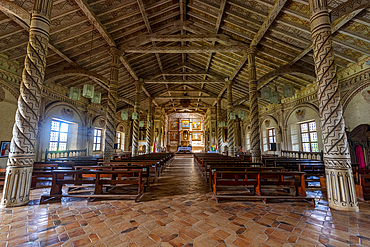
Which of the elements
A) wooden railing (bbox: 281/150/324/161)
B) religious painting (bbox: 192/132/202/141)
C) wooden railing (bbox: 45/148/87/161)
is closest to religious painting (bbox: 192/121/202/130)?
religious painting (bbox: 192/132/202/141)

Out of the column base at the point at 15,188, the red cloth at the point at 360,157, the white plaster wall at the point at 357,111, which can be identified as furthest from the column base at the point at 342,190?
the column base at the point at 15,188

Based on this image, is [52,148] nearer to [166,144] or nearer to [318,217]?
[318,217]

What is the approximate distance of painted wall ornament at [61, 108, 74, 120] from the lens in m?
10.4

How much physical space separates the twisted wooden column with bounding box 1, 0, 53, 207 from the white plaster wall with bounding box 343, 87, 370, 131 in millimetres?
10823

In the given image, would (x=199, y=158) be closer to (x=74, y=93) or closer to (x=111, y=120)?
(x=111, y=120)

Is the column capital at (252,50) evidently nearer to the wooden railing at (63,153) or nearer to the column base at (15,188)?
the column base at (15,188)

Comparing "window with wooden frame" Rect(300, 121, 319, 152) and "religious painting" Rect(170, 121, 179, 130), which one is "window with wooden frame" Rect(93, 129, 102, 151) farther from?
"window with wooden frame" Rect(300, 121, 319, 152)

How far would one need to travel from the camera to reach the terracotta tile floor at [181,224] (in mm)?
2061

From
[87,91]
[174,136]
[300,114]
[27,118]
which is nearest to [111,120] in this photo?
[87,91]

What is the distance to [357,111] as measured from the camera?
691cm

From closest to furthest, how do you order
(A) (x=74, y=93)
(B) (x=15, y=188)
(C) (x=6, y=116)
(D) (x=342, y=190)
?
(D) (x=342, y=190)
(B) (x=15, y=188)
(C) (x=6, y=116)
(A) (x=74, y=93)

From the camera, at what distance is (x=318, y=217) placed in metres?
2.74

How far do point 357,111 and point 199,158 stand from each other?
22.9 feet

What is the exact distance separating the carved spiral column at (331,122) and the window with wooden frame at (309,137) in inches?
320
